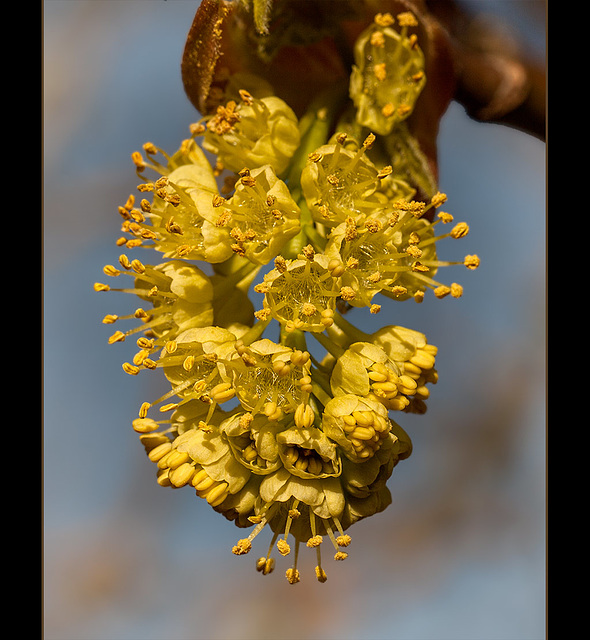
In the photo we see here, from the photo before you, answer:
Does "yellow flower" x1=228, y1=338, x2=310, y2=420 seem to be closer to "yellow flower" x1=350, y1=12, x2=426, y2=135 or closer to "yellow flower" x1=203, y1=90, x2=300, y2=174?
"yellow flower" x1=203, y1=90, x2=300, y2=174

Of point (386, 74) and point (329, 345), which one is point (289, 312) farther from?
point (386, 74)

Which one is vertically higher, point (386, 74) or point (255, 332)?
point (386, 74)

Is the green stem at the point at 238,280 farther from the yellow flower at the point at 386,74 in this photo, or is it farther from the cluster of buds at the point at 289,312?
the yellow flower at the point at 386,74

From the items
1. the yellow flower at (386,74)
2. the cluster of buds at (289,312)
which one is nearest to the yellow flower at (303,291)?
the cluster of buds at (289,312)

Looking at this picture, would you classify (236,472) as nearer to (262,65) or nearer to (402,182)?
(402,182)

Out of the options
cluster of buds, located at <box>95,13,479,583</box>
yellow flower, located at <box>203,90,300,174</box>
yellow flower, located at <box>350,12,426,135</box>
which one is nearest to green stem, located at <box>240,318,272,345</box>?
cluster of buds, located at <box>95,13,479,583</box>

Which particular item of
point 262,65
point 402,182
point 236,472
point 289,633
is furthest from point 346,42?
point 289,633

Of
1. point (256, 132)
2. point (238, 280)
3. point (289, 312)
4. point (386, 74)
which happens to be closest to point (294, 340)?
point (289, 312)

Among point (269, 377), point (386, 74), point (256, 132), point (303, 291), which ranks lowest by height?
point (269, 377)
